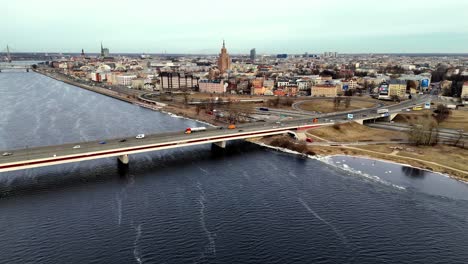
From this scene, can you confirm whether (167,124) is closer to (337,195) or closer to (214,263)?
(337,195)

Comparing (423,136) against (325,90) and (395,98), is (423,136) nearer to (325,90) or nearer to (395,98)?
Result: (395,98)

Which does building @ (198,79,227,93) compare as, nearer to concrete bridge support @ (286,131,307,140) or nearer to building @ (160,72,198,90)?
building @ (160,72,198,90)

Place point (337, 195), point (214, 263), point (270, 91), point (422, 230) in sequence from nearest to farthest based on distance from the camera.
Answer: point (214, 263) → point (422, 230) → point (337, 195) → point (270, 91)

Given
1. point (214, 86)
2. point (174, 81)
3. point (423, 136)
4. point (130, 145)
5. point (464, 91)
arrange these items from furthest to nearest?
point (174, 81)
point (214, 86)
point (464, 91)
point (423, 136)
point (130, 145)

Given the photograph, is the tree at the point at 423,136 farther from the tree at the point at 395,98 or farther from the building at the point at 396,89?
the building at the point at 396,89

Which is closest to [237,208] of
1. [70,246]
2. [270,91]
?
[70,246]

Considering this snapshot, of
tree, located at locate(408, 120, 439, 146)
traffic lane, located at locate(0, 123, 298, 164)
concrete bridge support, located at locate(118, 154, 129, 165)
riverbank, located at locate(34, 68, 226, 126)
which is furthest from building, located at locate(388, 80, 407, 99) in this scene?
concrete bridge support, located at locate(118, 154, 129, 165)

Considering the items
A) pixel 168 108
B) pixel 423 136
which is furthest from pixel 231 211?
pixel 168 108
